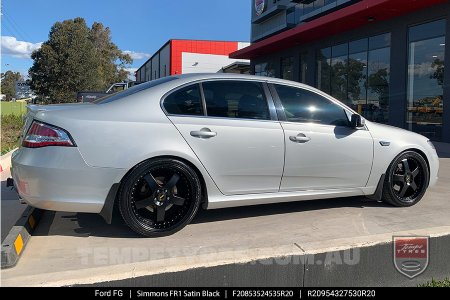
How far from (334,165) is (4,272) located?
317 centimetres

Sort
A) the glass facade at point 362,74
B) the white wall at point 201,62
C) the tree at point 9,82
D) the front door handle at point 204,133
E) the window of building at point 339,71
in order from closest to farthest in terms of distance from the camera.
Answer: the front door handle at point 204,133 < the glass facade at point 362,74 < the window of building at point 339,71 < the white wall at point 201,62 < the tree at point 9,82

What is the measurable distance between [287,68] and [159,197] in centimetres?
2033

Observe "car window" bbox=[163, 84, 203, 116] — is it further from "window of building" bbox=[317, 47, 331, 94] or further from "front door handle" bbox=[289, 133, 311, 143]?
"window of building" bbox=[317, 47, 331, 94]

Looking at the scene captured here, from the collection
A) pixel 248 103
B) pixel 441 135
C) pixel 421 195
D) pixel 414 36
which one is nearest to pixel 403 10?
pixel 414 36

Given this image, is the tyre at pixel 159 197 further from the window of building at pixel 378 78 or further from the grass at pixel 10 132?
the window of building at pixel 378 78

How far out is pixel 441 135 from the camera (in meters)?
12.7

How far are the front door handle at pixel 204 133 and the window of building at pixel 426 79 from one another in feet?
35.6

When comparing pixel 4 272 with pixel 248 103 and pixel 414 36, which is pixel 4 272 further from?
pixel 414 36

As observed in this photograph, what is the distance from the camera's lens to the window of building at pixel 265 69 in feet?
81.3

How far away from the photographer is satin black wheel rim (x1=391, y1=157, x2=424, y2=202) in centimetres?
497

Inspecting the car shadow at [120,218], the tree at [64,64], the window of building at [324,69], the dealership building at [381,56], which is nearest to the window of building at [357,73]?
the dealership building at [381,56]

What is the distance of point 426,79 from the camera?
1329 centimetres
